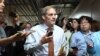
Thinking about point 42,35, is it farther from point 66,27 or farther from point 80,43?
→ point 66,27

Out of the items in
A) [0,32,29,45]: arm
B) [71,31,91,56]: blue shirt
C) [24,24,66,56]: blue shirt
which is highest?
[0,32,29,45]: arm

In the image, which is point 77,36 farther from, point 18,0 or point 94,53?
point 18,0

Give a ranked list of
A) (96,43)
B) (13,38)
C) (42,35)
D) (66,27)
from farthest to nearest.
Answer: (66,27) < (96,43) < (42,35) < (13,38)

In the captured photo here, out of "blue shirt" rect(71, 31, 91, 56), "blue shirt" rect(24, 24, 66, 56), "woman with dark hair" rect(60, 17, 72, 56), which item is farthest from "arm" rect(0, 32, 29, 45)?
"woman with dark hair" rect(60, 17, 72, 56)

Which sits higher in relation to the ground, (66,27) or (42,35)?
(42,35)

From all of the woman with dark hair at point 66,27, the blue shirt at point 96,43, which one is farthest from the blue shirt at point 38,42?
the woman with dark hair at point 66,27

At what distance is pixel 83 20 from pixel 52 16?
3.32 ft

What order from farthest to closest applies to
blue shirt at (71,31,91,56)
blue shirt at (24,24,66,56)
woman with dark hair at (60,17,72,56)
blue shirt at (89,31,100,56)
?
woman with dark hair at (60,17,72,56) → blue shirt at (71,31,91,56) → blue shirt at (89,31,100,56) → blue shirt at (24,24,66,56)

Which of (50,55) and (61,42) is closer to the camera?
(50,55)

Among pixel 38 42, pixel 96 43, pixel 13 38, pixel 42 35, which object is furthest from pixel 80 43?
pixel 13 38

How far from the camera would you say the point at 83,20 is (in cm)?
401

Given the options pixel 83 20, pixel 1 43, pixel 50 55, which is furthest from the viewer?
pixel 83 20

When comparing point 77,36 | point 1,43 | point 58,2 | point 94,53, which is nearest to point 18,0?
point 58,2

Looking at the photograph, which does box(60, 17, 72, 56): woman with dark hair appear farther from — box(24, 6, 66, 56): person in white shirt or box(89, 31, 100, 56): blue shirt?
box(24, 6, 66, 56): person in white shirt
